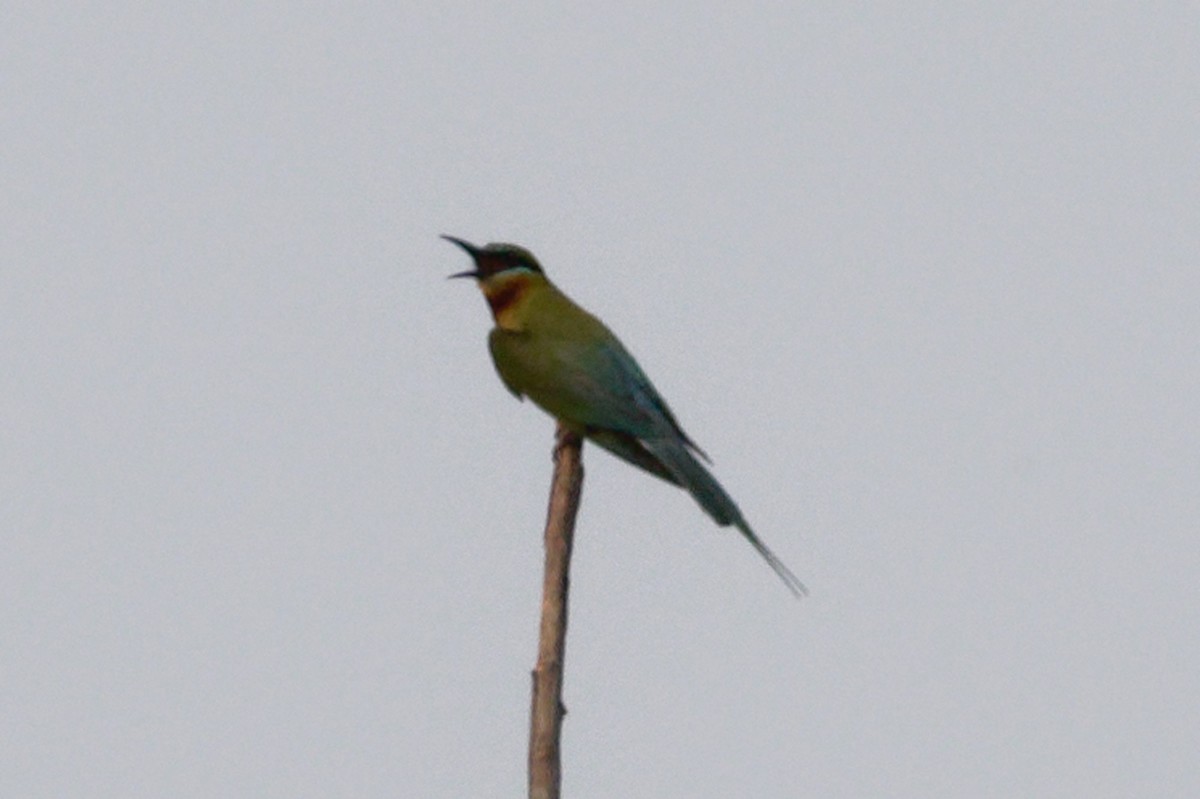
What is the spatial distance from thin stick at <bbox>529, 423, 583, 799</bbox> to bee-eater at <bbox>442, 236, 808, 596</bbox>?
2.51ft

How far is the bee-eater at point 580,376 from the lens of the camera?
630cm

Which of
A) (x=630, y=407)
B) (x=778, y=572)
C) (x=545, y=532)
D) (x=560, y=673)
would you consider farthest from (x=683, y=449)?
(x=560, y=673)

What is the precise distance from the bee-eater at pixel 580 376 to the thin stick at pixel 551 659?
764 millimetres

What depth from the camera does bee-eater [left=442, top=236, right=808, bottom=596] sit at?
20.7ft

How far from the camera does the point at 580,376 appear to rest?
6.53 meters

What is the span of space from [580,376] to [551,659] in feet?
5.57

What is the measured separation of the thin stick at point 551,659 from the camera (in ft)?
15.8

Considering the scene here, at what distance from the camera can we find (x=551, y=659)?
4.94 meters

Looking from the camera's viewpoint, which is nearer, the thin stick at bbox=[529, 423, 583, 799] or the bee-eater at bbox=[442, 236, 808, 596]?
the thin stick at bbox=[529, 423, 583, 799]

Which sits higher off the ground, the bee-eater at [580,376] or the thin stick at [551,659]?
the bee-eater at [580,376]

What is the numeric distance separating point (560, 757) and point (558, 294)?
7.67 ft

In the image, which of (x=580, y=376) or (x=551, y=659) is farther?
(x=580, y=376)

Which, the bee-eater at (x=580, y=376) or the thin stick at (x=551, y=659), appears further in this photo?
the bee-eater at (x=580, y=376)

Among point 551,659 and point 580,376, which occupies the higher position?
point 580,376
